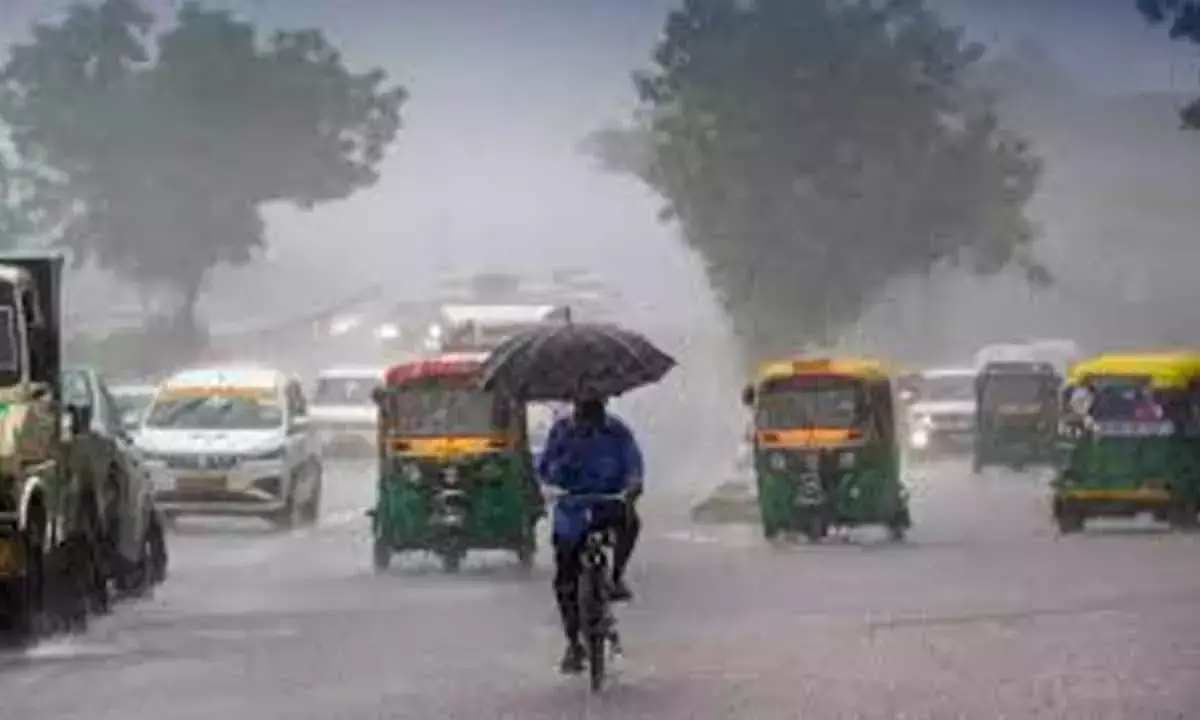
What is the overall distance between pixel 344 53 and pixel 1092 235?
88.6 ft

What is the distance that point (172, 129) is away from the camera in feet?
296

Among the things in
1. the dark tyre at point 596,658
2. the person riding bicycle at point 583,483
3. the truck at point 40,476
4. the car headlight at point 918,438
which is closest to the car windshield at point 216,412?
the truck at point 40,476

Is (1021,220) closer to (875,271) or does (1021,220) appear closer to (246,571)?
(875,271)

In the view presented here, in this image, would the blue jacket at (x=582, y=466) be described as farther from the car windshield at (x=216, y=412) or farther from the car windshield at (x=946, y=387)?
the car windshield at (x=946, y=387)

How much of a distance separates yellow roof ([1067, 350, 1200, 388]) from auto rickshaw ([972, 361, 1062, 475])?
20.9 m

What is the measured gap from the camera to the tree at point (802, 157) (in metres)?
69.2

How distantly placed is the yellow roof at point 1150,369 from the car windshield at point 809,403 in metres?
2.99

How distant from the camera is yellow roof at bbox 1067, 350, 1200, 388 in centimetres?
3684

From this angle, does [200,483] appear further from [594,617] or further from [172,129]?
[172,129]

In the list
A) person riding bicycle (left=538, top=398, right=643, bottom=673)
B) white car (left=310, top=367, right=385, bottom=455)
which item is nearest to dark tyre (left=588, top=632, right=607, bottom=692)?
person riding bicycle (left=538, top=398, right=643, bottom=673)

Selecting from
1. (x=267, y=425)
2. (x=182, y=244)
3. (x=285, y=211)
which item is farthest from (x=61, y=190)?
(x=267, y=425)

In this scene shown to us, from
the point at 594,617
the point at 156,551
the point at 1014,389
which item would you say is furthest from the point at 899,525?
the point at 1014,389

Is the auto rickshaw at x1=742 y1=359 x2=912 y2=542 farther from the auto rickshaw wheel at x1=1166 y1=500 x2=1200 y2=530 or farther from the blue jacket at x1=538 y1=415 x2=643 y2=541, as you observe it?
the blue jacket at x1=538 y1=415 x2=643 y2=541

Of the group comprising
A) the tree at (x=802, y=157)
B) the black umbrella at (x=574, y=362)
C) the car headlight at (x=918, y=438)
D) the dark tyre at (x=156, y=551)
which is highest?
the tree at (x=802, y=157)
